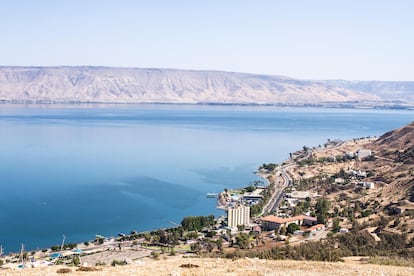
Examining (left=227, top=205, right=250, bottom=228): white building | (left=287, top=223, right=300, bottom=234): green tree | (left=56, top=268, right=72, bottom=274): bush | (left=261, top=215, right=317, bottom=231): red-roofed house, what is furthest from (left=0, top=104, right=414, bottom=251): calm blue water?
(left=56, top=268, right=72, bottom=274): bush

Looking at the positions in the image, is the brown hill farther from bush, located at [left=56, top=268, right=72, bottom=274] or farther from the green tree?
bush, located at [left=56, top=268, right=72, bottom=274]

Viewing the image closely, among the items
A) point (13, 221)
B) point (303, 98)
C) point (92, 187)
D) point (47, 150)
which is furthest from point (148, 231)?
point (303, 98)

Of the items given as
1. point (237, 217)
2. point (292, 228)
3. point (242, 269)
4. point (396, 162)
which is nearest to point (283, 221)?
point (292, 228)

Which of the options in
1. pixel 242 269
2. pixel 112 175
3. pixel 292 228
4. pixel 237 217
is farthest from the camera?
pixel 112 175

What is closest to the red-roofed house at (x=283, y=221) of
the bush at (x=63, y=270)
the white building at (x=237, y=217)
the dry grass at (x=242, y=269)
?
the white building at (x=237, y=217)

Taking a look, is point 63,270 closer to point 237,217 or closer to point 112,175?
point 237,217

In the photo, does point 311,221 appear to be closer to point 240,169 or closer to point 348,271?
point 348,271
